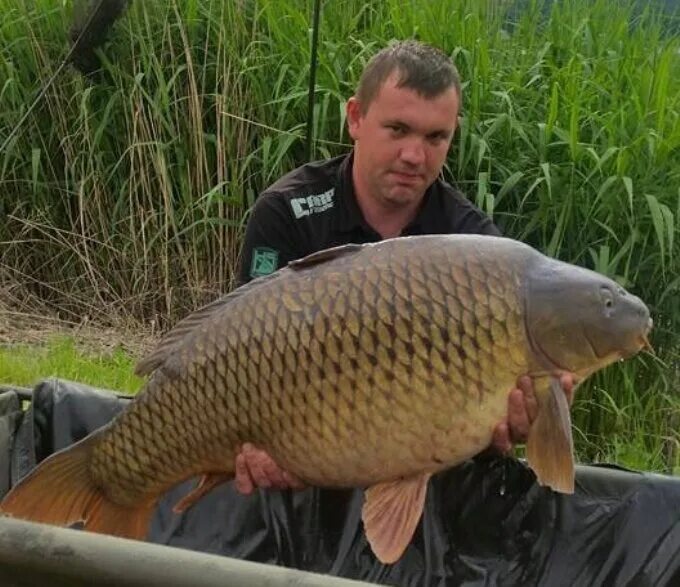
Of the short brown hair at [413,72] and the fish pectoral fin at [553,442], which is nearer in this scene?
the fish pectoral fin at [553,442]

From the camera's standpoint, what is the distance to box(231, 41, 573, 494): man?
205 cm

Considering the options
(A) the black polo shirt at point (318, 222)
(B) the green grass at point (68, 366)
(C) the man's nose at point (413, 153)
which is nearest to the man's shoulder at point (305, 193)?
(A) the black polo shirt at point (318, 222)

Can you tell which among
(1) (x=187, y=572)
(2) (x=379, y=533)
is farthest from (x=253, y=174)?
(1) (x=187, y=572)

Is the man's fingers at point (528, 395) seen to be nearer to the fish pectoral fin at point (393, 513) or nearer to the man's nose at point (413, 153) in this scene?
the fish pectoral fin at point (393, 513)

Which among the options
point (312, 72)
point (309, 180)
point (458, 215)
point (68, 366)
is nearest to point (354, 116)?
point (309, 180)

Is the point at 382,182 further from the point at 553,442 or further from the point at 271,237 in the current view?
the point at 553,442

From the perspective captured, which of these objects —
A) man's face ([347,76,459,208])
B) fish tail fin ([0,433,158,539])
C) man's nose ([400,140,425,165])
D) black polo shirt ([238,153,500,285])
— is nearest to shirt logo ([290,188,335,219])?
black polo shirt ([238,153,500,285])

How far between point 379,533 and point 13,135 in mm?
2627

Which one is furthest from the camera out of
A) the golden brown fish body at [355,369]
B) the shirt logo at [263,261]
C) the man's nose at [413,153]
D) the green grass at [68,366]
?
the green grass at [68,366]

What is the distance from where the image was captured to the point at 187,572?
113cm

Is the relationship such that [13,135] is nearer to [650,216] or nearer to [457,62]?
[457,62]

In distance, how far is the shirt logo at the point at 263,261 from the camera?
2.16 metres

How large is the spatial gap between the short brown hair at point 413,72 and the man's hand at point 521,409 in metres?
0.74

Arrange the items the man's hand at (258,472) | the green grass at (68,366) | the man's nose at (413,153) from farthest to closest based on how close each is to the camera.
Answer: the green grass at (68,366) → the man's nose at (413,153) → the man's hand at (258,472)
